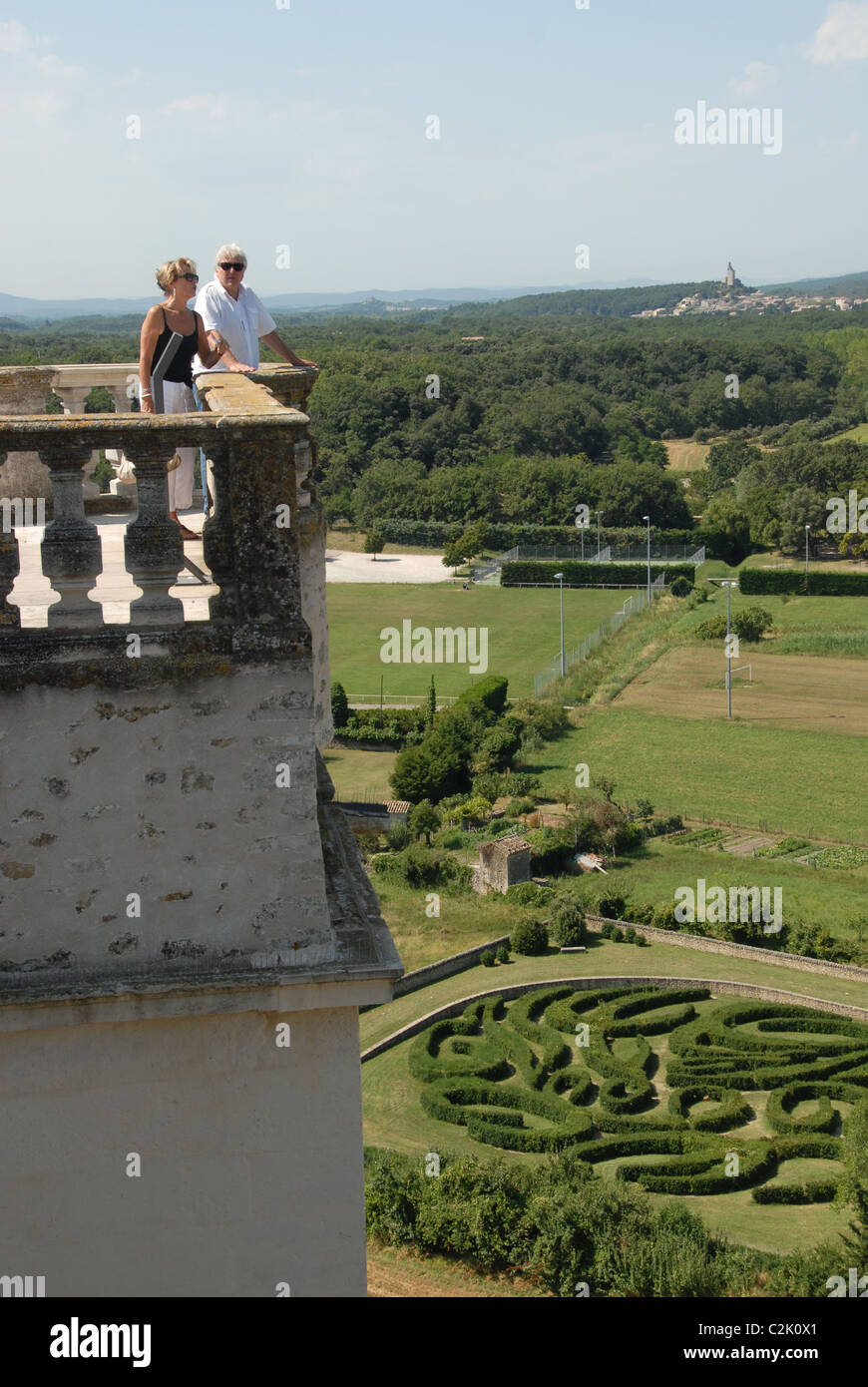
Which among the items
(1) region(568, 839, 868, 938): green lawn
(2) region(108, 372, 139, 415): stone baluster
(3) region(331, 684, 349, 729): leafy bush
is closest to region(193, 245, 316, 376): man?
(2) region(108, 372, 139, 415): stone baluster

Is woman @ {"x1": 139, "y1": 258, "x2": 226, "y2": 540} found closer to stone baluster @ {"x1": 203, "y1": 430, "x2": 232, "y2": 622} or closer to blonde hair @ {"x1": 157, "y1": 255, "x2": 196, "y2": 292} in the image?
blonde hair @ {"x1": 157, "y1": 255, "x2": 196, "y2": 292}

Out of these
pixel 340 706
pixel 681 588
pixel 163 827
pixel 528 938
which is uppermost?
pixel 163 827

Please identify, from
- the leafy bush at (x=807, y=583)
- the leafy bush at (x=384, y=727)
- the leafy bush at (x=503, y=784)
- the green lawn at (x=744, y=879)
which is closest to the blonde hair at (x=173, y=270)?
the green lawn at (x=744, y=879)

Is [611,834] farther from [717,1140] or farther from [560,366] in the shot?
[560,366]

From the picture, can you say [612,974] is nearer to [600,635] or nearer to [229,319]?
[229,319]

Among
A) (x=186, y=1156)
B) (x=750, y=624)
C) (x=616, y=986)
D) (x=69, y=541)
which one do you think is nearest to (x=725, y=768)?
(x=616, y=986)

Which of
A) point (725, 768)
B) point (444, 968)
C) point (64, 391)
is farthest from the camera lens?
point (725, 768)
